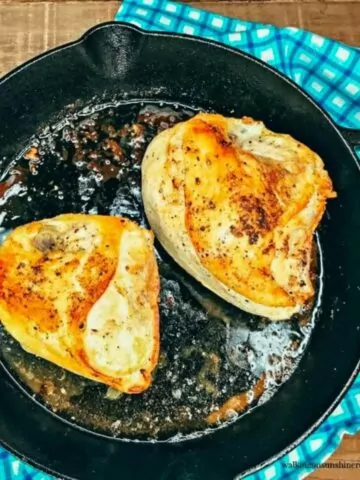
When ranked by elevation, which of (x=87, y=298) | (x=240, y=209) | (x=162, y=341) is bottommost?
A: (x=162, y=341)

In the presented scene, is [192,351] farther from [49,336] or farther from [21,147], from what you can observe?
[21,147]

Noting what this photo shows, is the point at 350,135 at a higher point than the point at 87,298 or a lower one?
higher

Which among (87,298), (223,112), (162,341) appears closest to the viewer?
(87,298)

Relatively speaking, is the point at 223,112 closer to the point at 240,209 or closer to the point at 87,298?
the point at 240,209

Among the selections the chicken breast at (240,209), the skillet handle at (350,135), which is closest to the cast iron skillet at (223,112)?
the skillet handle at (350,135)

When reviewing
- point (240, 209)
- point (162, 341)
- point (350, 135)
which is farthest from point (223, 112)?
point (162, 341)

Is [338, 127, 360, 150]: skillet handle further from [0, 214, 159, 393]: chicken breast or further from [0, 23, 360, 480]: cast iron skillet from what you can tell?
[0, 214, 159, 393]: chicken breast

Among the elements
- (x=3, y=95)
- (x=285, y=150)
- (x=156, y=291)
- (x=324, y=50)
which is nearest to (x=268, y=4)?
(x=324, y=50)
